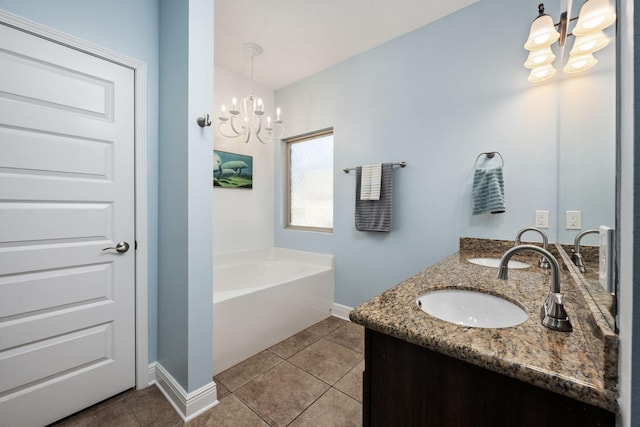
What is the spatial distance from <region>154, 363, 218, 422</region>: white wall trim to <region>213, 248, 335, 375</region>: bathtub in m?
0.27

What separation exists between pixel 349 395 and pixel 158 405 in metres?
1.14

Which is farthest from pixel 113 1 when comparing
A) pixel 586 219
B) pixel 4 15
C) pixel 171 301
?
pixel 586 219

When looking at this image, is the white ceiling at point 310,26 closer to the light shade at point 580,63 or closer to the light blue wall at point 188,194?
the light blue wall at point 188,194

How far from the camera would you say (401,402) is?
0.73 meters

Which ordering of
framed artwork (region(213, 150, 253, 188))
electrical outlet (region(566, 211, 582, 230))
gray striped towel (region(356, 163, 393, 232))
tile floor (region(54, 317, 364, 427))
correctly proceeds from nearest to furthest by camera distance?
1. electrical outlet (region(566, 211, 582, 230))
2. tile floor (region(54, 317, 364, 427))
3. gray striped towel (region(356, 163, 393, 232))
4. framed artwork (region(213, 150, 253, 188))

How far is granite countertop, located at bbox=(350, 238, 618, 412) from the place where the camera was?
0.49m

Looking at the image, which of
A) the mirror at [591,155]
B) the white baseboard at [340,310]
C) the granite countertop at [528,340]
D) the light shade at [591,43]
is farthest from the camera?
the white baseboard at [340,310]

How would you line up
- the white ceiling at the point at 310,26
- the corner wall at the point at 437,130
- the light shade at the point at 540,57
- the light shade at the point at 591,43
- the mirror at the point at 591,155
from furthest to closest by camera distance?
the white ceiling at the point at 310,26 < the corner wall at the point at 437,130 < the light shade at the point at 540,57 < the light shade at the point at 591,43 < the mirror at the point at 591,155

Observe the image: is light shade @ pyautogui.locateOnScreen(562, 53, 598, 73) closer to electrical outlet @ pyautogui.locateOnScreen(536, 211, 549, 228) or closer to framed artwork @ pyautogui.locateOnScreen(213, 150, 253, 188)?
electrical outlet @ pyautogui.locateOnScreen(536, 211, 549, 228)

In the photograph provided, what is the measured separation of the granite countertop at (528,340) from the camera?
0.49m

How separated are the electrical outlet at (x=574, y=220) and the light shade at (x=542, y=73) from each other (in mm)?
961

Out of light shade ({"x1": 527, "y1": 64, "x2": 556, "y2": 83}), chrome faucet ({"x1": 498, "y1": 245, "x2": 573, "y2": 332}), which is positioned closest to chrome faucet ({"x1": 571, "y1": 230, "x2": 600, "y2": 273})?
chrome faucet ({"x1": 498, "y1": 245, "x2": 573, "y2": 332})

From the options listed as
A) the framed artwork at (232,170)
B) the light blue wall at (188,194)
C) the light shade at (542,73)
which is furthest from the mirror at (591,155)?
the framed artwork at (232,170)

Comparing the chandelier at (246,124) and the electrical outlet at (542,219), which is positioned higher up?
the chandelier at (246,124)
